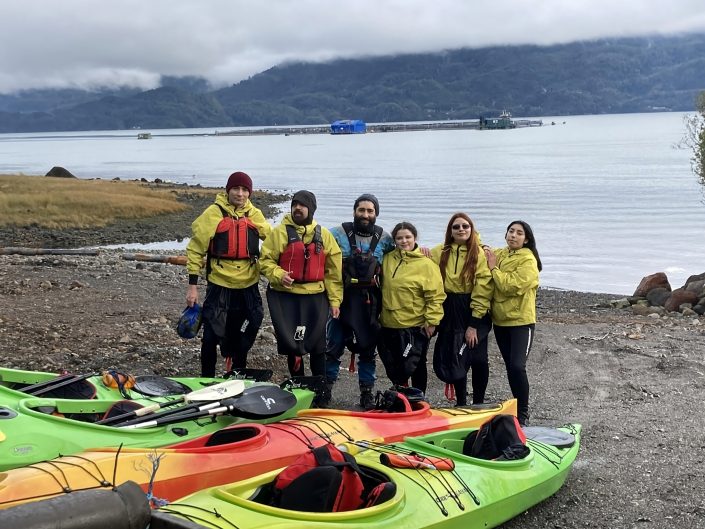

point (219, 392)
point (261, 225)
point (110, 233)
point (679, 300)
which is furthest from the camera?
point (110, 233)

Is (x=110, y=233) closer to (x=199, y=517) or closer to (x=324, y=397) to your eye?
(x=324, y=397)

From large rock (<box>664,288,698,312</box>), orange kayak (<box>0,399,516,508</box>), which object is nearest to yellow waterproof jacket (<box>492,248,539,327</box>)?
orange kayak (<box>0,399,516,508</box>)

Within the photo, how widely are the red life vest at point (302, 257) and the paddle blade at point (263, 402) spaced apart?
1.05m

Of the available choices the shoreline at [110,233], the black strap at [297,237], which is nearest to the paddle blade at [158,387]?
the black strap at [297,237]

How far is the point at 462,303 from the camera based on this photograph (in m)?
6.89

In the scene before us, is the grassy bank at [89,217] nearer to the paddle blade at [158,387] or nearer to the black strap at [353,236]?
the paddle blade at [158,387]

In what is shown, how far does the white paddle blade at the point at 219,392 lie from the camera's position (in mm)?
5914

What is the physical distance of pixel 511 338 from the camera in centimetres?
674

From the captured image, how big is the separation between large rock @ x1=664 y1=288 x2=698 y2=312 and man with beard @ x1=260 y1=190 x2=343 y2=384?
11763 millimetres

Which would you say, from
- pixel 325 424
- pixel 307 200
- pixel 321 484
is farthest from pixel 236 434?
pixel 307 200

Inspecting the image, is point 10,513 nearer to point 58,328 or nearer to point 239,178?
point 239,178

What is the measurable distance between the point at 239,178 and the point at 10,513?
13.9ft

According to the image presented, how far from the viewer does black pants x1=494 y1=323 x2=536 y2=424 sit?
263 inches

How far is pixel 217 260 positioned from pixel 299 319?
37.4 inches
